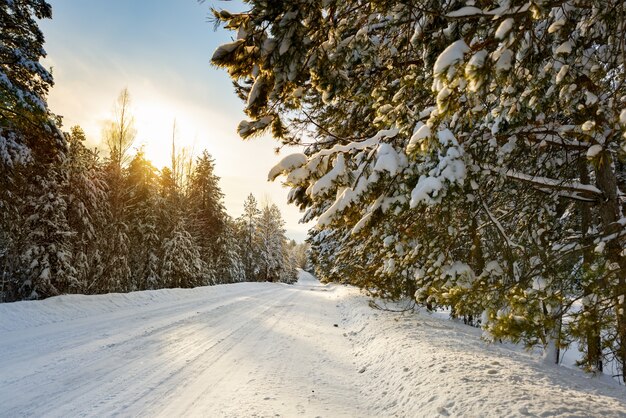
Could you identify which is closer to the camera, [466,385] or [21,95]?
[466,385]

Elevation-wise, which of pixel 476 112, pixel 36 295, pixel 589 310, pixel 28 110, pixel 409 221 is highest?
pixel 28 110

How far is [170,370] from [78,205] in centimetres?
1356

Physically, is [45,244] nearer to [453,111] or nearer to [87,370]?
[87,370]

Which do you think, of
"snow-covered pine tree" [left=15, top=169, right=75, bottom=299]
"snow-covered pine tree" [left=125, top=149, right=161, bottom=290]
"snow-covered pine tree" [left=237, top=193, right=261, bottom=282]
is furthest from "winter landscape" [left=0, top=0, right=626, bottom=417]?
"snow-covered pine tree" [left=237, top=193, right=261, bottom=282]

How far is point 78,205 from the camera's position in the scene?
15.4 m

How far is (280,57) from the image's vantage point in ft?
10.0

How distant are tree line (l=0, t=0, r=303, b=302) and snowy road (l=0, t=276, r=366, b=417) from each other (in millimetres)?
5615

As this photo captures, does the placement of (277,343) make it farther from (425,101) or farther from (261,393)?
(425,101)

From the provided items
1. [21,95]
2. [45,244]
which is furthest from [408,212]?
[45,244]

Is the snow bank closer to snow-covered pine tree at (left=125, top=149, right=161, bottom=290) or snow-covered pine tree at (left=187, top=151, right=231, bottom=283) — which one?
snow-covered pine tree at (left=125, top=149, right=161, bottom=290)

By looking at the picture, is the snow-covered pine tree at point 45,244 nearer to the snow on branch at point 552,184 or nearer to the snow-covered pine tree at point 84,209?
the snow-covered pine tree at point 84,209

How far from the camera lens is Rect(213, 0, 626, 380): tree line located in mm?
2812

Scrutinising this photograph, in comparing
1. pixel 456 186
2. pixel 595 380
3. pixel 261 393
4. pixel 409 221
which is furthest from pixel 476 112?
pixel 595 380

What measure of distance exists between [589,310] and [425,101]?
2.97 meters
